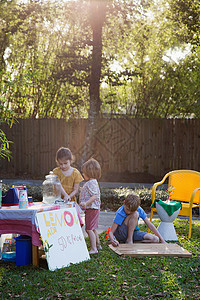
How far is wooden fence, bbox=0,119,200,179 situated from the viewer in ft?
48.9

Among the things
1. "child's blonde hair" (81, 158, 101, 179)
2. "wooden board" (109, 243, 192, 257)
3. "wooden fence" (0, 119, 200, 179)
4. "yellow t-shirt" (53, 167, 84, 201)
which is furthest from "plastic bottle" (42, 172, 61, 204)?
"wooden fence" (0, 119, 200, 179)

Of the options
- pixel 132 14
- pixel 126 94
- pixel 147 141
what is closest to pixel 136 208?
pixel 132 14

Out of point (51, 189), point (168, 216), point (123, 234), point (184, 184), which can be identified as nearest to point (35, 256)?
point (51, 189)

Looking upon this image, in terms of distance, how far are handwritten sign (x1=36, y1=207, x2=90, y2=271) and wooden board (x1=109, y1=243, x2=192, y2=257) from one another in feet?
1.89

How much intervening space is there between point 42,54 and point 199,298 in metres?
13.2

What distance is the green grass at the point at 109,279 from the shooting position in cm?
409

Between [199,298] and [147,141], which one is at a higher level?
[147,141]

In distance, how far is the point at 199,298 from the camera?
4.02m

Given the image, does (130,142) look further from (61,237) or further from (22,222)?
(22,222)

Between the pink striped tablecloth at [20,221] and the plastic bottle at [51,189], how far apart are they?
0.50m

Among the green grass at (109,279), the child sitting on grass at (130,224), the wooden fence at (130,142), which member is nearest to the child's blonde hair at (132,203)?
the child sitting on grass at (130,224)

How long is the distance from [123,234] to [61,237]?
1.29m

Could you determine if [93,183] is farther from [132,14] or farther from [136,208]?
[132,14]

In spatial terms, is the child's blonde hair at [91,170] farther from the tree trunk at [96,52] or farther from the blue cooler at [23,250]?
the tree trunk at [96,52]
